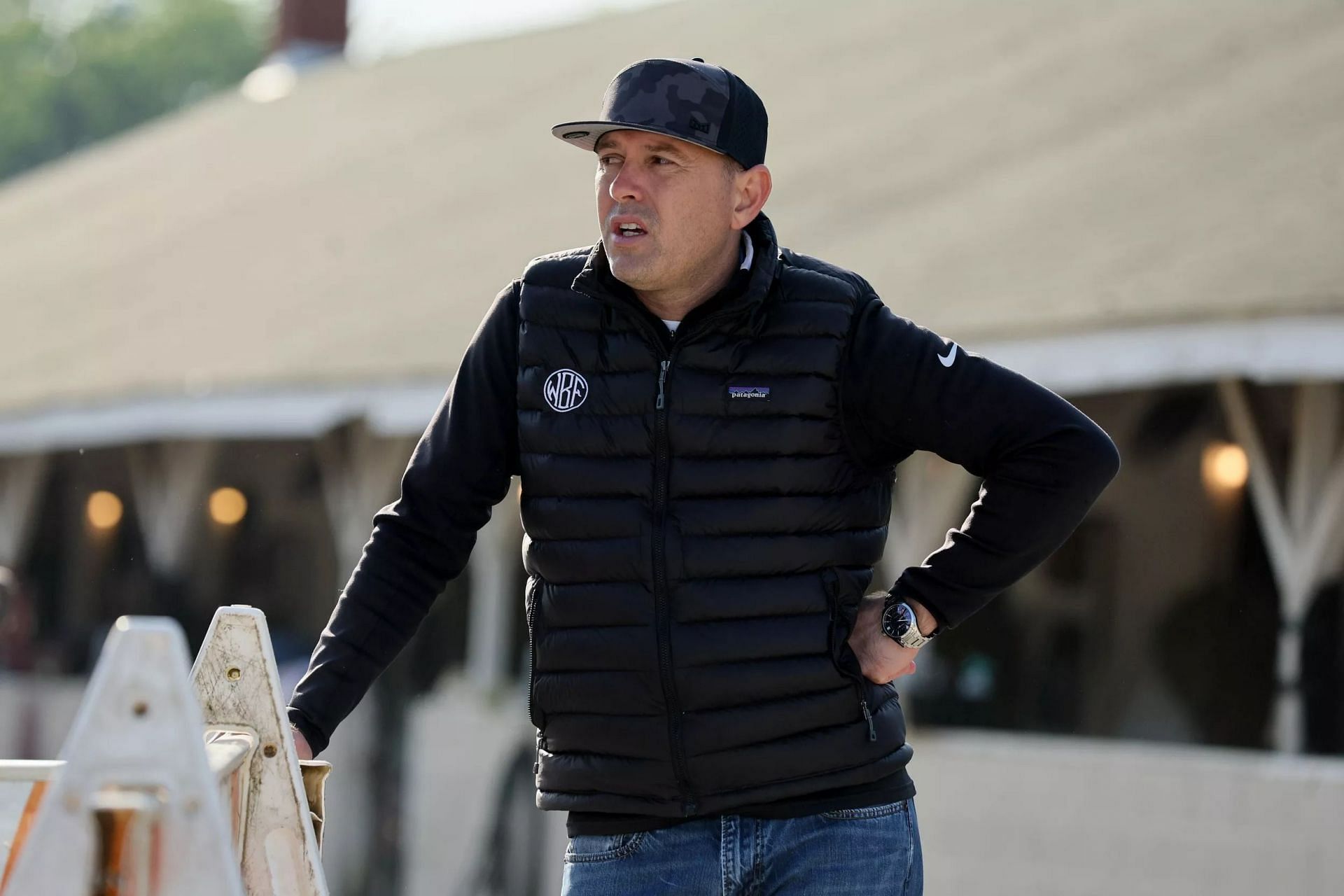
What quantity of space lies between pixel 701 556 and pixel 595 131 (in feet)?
2.38

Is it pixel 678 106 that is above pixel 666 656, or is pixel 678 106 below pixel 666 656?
above

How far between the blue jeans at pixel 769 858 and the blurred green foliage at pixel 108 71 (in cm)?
5278

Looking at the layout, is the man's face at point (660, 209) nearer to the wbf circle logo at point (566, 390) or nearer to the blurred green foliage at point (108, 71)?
the wbf circle logo at point (566, 390)

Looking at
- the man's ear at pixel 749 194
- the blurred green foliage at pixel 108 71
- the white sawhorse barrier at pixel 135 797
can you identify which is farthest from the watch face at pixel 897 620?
the blurred green foliage at pixel 108 71

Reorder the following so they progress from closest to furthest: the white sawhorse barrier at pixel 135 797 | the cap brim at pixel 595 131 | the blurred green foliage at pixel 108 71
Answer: the white sawhorse barrier at pixel 135 797
the cap brim at pixel 595 131
the blurred green foliage at pixel 108 71

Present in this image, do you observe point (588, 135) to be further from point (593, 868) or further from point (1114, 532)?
point (1114, 532)

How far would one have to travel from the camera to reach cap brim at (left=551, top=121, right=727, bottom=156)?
11.6ft

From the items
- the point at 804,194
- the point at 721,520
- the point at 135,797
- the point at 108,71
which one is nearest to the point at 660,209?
the point at 721,520

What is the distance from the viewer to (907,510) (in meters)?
10.8

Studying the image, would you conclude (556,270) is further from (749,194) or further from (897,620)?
(897,620)

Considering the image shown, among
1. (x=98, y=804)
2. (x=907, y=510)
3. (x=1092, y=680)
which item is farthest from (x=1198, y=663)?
(x=98, y=804)

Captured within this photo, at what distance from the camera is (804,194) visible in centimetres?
1350

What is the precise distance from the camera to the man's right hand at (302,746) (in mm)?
3502

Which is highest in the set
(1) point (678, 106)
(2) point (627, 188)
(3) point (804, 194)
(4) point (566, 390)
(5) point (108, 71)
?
(5) point (108, 71)
